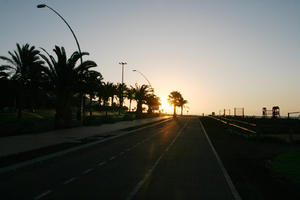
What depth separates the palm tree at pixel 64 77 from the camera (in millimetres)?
23362

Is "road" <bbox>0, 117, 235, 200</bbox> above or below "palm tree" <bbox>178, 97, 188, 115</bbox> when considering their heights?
below

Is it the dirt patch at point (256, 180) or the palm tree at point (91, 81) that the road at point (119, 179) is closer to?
the dirt patch at point (256, 180)

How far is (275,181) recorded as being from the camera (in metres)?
7.23

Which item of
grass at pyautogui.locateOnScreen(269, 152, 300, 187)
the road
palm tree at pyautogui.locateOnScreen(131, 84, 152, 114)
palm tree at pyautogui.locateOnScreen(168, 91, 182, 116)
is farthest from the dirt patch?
palm tree at pyautogui.locateOnScreen(168, 91, 182, 116)

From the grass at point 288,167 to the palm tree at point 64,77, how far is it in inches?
726

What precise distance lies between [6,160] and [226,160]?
318 inches

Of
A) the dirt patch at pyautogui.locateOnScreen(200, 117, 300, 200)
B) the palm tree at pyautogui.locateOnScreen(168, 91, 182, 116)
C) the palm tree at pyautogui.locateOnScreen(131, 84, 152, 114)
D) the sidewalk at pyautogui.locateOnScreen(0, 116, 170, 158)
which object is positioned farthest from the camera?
the palm tree at pyautogui.locateOnScreen(168, 91, 182, 116)

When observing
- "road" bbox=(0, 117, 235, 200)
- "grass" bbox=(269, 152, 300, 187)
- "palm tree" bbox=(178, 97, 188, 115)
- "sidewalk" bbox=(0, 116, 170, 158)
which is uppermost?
"palm tree" bbox=(178, 97, 188, 115)

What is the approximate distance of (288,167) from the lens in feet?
29.3

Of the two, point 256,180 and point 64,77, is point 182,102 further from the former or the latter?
point 256,180

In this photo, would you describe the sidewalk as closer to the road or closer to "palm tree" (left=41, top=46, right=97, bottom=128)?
the road

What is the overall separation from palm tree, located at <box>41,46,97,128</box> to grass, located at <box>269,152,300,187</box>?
18.4 meters

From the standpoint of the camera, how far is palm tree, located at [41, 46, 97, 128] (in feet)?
76.6

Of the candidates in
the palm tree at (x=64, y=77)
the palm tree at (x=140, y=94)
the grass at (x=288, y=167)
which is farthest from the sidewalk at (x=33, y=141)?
the palm tree at (x=140, y=94)
